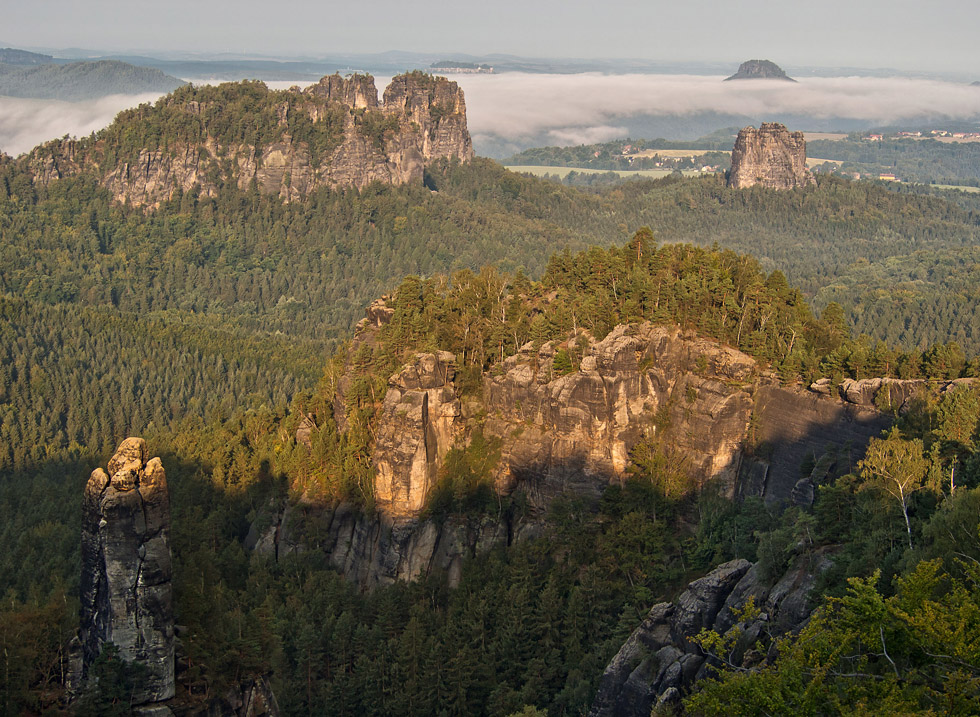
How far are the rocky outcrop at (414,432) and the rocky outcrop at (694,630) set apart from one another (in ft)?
71.2

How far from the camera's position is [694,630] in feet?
162

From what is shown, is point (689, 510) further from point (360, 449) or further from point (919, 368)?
point (360, 449)

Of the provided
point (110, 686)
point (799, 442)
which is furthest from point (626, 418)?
point (110, 686)

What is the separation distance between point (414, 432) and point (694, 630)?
26.3 m

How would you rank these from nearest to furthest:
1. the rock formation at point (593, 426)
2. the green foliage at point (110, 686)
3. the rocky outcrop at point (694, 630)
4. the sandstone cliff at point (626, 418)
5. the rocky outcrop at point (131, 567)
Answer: the green foliage at point (110, 686) → the rocky outcrop at point (131, 567) → the rocky outcrop at point (694, 630) → the rock formation at point (593, 426) → the sandstone cliff at point (626, 418)

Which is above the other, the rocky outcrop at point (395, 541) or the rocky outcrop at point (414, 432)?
the rocky outcrop at point (414, 432)

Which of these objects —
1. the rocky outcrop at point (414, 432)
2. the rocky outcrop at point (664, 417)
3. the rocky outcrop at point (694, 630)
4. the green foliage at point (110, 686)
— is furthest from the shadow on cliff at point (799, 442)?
the green foliage at point (110, 686)

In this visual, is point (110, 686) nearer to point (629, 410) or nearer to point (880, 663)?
point (880, 663)

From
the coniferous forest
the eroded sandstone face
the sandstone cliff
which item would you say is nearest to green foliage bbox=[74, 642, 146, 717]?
the coniferous forest

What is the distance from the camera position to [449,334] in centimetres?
7638

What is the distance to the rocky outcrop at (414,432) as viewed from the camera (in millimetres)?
71250

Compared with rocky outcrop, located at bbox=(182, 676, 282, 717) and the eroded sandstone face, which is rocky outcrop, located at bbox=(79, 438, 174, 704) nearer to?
rocky outcrop, located at bbox=(182, 676, 282, 717)

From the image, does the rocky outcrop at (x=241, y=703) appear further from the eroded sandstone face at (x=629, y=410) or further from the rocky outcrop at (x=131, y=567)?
the eroded sandstone face at (x=629, y=410)

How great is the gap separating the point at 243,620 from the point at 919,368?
40172mm
